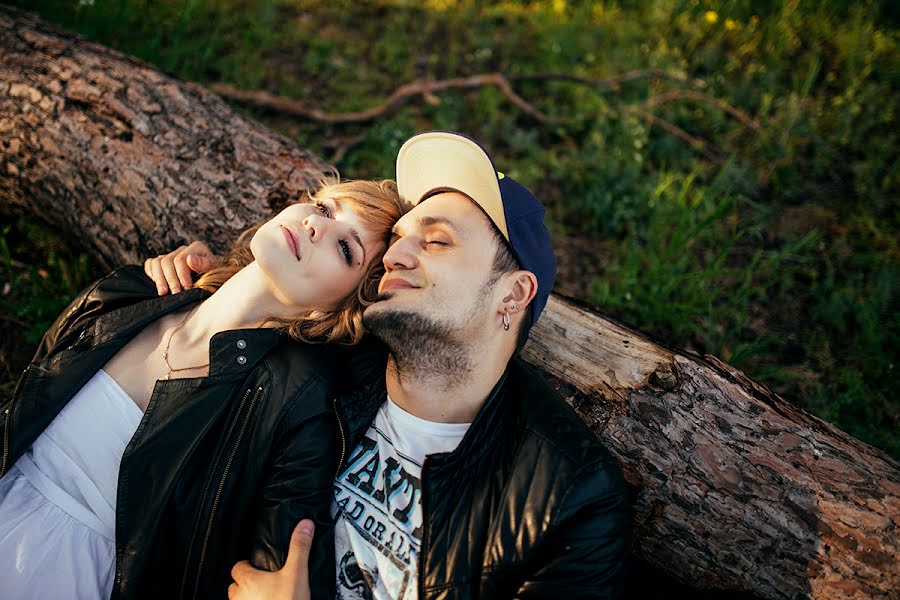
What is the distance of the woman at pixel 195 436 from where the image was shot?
2500mm

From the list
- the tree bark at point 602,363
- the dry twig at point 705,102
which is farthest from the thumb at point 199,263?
the dry twig at point 705,102

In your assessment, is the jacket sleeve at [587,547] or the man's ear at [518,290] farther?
the man's ear at [518,290]

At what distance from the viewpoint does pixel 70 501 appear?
2.57 metres

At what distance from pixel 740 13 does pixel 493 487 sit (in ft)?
18.2

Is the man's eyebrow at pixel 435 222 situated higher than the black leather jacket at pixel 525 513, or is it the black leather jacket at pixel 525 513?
the man's eyebrow at pixel 435 222

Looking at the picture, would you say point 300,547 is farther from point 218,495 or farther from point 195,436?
point 195,436

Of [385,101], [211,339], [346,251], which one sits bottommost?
[211,339]

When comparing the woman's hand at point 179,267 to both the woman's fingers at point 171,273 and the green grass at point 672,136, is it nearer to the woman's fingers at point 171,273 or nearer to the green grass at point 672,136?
the woman's fingers at point 171,273

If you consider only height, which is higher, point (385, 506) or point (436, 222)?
point (436, 222)

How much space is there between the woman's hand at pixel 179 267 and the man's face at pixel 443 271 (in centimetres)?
119

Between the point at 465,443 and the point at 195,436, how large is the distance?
46.8 inches

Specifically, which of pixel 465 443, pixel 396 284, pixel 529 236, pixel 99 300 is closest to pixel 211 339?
pixel 99 300

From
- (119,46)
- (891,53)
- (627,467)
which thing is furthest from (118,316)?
(891,53)

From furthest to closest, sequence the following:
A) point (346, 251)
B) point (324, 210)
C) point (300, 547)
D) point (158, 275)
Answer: point (158, 275)
point (324, 210)
point (346, 251)
point (300, 547)
